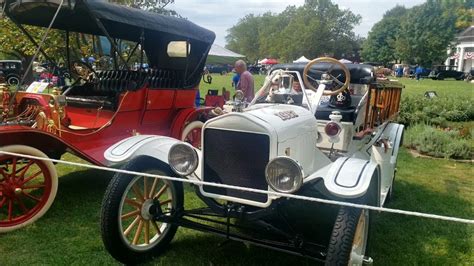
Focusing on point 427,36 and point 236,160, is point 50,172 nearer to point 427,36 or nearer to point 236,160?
point 236,160

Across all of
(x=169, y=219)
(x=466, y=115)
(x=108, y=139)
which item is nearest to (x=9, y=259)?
(x=169, y=219)

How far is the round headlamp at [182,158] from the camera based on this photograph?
322 cm

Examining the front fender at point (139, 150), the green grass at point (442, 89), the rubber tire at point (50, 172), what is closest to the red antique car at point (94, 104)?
the rubber tire at point (50, 172)

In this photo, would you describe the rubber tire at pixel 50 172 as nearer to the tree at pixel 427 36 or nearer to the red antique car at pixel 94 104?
the red antique car at pixel 94 104

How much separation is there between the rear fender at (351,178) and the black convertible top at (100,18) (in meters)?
3.26

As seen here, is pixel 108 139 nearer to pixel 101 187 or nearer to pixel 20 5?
pixel 101 187

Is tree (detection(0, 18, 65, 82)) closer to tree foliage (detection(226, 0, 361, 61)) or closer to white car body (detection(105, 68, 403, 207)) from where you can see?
white car body (detection(105, 68, 403, 207))

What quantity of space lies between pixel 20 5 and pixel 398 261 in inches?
191

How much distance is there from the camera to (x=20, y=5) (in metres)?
4.91

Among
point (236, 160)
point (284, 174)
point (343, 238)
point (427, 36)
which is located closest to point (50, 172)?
point (236, 160)

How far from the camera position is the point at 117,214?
3.09 meters

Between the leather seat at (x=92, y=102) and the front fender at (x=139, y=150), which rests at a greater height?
the leather seat at (x=92, y=102)

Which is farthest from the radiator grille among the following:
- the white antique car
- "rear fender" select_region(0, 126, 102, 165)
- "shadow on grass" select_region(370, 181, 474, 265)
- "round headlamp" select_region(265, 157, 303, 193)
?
"rear fender" select_region(0, 126, 102, 165)

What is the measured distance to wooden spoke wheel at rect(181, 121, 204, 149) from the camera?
6.36 meters
